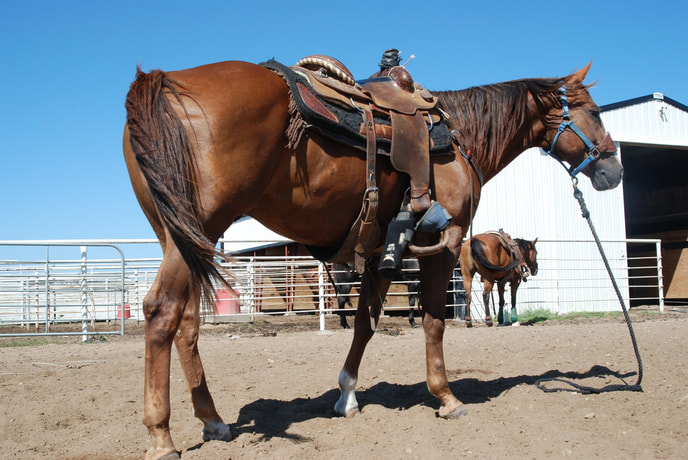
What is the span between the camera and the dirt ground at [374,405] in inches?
107

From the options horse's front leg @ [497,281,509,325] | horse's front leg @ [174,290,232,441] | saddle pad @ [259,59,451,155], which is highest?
saddle pad @ [259,59,451,155]

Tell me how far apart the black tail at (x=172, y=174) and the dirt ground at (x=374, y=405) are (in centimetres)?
102

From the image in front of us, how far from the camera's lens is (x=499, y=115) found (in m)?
4.15

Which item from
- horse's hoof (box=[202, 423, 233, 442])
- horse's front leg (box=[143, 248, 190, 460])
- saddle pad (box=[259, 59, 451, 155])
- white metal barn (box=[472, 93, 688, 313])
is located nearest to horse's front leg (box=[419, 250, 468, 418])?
saddle pad (box=[259, 59, 451, 155])

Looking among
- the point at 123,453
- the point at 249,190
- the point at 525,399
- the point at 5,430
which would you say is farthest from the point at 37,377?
the point at 525,399

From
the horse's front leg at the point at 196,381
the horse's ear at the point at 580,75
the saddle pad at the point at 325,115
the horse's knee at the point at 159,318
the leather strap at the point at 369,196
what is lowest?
the horse's front leg at the point at 196,381

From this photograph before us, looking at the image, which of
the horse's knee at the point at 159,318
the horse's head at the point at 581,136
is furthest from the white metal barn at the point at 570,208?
the horse's knee at the point at 159,318

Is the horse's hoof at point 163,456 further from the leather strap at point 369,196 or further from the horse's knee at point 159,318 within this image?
the leather strap at point 369,196

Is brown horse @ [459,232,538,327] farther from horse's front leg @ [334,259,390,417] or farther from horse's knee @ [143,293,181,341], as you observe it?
horse's knee @ [143,293,181,341]

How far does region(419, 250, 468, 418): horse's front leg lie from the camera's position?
3.37m

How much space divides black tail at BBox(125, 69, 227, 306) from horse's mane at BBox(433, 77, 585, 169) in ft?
7.24

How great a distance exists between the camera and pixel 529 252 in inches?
478

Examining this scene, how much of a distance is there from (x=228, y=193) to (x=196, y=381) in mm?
1112

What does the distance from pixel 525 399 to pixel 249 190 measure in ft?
8.02
